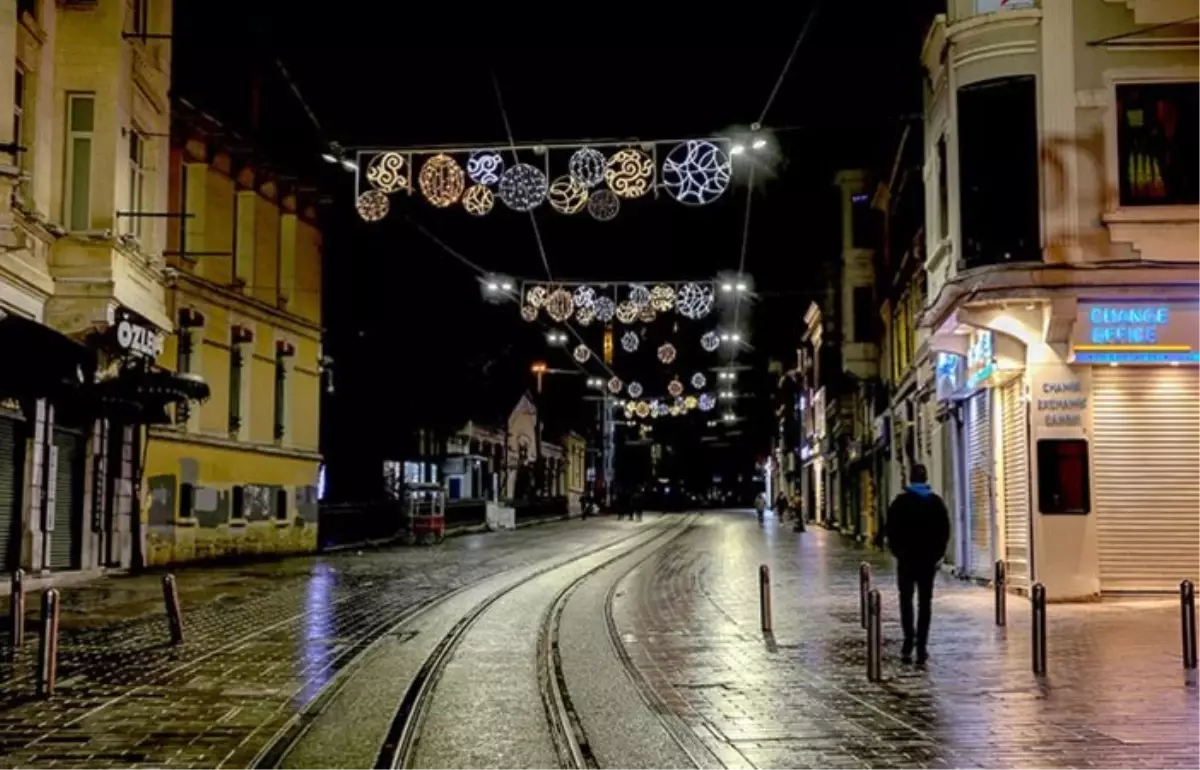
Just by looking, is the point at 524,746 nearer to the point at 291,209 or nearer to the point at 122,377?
the point at 122,377

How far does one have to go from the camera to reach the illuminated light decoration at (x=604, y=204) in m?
18.8

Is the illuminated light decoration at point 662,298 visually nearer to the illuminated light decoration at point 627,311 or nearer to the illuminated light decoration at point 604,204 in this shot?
the illuminated light decoration at point 627,311

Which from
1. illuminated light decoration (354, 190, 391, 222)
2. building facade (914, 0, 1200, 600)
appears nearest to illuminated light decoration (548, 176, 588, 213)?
illuminated light decoration (354, 190, 391, 222)

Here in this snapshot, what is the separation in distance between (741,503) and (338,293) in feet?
359

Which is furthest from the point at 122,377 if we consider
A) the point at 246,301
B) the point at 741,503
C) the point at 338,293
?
the point at 741,503

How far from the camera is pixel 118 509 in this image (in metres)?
27.6

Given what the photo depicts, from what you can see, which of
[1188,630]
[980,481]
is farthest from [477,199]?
[980,481]

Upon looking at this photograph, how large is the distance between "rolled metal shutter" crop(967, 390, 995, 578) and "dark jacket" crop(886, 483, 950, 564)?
9734mm

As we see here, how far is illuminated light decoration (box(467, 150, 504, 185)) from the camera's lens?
18.2 metres

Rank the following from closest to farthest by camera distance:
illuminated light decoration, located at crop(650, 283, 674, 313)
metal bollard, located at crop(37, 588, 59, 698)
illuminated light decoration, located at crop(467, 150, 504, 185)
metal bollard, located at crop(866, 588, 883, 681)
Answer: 1. metal bollard, located at crop(37, 588, 59, 698)
2. metal bollard, located at crop(866, 588, 883, 681)
3. illuminated light decoration, located at crop(467, 150, 504, 185)
4. illuminated light decoration, located at crop(650, 283, 674, 313)

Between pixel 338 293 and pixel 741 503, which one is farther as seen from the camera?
pixel 741 503

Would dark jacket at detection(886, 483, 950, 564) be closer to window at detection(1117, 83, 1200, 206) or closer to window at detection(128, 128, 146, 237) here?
window at detection(1117, 83, 1200, 206)

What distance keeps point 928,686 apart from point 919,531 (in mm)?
2163

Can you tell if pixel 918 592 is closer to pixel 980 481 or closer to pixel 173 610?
pixel 173 610
